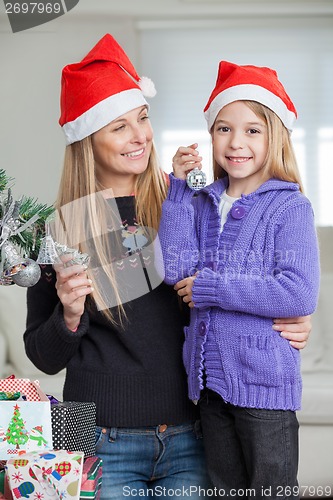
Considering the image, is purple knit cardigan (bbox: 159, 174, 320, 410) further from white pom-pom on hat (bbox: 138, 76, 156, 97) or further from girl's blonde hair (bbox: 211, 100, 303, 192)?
white pom-pom on hat (bbox: 138, 76, 156, 97)

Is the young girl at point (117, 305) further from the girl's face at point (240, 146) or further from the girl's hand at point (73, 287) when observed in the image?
the girl's face at point (240, 146)

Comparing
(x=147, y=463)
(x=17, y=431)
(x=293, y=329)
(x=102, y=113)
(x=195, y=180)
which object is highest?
(x=102, y=113)

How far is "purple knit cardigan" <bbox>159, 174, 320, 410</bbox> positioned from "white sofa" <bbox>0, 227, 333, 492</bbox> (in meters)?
1.47

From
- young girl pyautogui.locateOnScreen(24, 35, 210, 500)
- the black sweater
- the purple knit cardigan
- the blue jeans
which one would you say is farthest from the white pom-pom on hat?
the blue jeans

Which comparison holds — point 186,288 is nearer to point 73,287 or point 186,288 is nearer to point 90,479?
point 73,287

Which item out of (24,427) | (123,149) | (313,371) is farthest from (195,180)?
(313,371)

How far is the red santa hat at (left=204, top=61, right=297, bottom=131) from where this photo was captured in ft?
4.66

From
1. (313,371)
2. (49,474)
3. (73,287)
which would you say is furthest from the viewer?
(313,371)

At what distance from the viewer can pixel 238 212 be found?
137 cm

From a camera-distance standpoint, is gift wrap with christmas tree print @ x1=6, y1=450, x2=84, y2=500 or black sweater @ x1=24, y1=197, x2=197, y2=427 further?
black sweater @ x1=24, y1=197, x2=197, y2=427

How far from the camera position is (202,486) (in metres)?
1.31

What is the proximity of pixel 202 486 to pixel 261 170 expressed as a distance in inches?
24.2

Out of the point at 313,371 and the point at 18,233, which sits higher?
the point at 18,233

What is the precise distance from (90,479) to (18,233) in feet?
1.19
